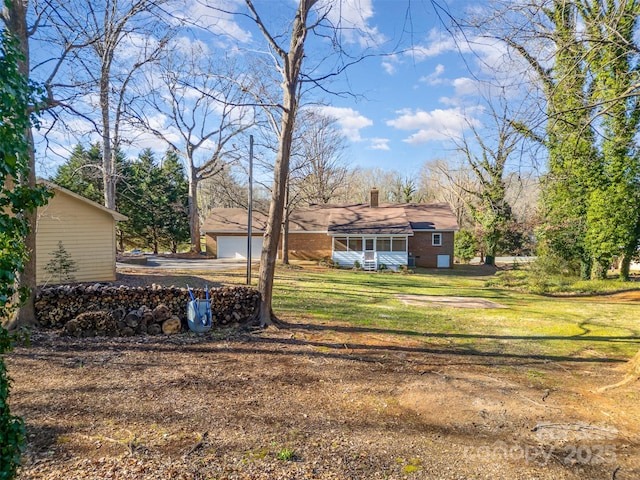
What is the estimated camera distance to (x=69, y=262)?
1226 centimetres

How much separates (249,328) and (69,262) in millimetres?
8629

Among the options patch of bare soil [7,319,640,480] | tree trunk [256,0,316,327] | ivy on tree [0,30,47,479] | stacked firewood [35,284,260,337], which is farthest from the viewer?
tree trunk [256,0,316,327]

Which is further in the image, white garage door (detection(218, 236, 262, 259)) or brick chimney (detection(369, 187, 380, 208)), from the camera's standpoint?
brick chimney (detection(369, 187, 380, 208))

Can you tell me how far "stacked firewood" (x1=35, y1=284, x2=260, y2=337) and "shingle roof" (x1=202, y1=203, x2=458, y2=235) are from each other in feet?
58.6

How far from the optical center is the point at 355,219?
26.9 m

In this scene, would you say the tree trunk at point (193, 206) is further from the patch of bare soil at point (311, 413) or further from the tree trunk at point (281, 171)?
the patch of bare soil at point (311, 413)

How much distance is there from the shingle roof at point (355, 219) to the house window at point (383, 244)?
2.18ft

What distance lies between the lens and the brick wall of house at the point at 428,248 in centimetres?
2595

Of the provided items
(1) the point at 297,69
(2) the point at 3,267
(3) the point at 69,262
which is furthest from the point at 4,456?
(3) the point at 69,262

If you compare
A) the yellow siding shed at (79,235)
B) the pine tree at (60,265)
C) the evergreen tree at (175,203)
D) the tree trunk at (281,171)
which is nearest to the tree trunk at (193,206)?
the evergreen tree at (175,203)

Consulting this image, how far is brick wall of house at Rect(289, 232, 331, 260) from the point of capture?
26656 millimetres

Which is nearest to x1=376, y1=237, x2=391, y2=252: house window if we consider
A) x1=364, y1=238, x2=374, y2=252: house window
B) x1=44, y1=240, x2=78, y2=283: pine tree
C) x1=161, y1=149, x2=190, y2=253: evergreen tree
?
x1=364, y1=238, x2=374, y2=252: house window

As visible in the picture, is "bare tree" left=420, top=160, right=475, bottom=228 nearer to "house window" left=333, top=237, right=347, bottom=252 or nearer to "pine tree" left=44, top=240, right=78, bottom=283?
"house window" left=333, top=237, right=347, bottom=252

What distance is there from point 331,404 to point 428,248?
76.0 ft
